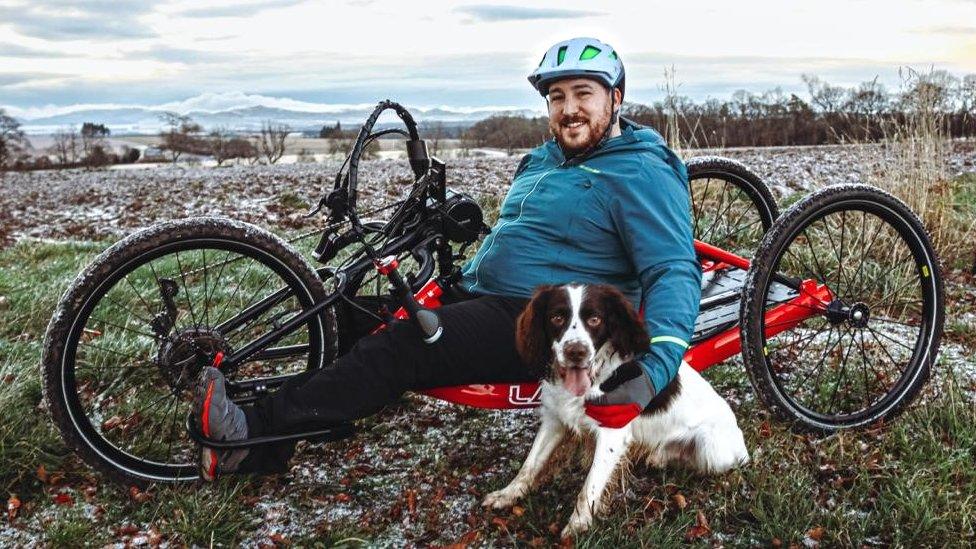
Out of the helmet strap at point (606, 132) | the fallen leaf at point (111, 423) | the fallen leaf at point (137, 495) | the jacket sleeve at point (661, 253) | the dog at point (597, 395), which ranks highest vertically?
the helmet strap at point (606, 132)

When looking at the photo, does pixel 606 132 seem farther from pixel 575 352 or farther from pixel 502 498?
pixel 502 498

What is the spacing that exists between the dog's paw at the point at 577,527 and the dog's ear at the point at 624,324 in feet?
2.06

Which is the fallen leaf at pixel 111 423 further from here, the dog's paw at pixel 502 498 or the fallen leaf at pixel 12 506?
the dog's paw at pixel 502 498

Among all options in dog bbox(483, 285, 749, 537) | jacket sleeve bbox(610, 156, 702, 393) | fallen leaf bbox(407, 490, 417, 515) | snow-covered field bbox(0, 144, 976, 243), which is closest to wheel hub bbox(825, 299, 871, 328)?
dog bbox(483, 285, 749, 537)

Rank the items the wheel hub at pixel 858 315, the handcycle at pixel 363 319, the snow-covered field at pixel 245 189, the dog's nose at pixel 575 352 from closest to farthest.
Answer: the dog's nose at pixel 575 352
the handcycle at pixel 363 319
the wheel hub at pixel 858 315
the snow-covered field at pixel 245 189

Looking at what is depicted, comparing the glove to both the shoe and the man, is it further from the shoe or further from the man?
the shoe

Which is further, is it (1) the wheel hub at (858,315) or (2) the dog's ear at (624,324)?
(1) the wheel hub at (858,315)

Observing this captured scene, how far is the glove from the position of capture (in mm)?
2523

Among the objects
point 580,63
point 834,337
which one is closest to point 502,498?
point 580,63

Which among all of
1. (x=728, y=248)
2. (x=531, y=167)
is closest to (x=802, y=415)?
(x=531, y=167)

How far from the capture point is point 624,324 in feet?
8.55

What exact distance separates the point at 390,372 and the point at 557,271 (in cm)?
76

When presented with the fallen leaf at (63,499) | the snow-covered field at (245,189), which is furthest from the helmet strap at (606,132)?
the snow-covered field at (245,189)

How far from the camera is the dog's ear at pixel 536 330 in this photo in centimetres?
266
